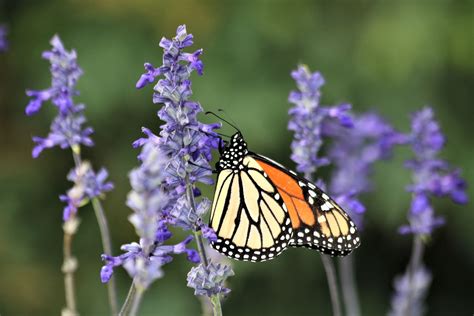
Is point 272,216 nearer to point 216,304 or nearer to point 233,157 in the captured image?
point 233,157

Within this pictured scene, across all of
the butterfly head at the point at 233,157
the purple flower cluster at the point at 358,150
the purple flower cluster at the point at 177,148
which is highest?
the purple flower cluster at the point at 358,150

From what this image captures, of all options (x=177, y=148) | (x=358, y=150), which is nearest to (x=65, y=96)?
(x=177, y=148)

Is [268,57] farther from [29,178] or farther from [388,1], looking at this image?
[29,178]

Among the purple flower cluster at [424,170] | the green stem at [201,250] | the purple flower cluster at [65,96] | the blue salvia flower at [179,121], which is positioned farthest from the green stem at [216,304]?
the purple flower cluster at [424,170]

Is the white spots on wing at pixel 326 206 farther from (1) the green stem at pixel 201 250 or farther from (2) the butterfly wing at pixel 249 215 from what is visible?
(1) the green stem at pixel 201 250

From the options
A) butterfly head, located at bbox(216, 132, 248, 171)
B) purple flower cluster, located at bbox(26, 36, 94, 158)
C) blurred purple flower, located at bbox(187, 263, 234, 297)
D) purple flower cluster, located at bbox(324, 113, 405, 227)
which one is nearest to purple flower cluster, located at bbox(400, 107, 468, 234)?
purple flower cluster, located at bbox(324, 113, 405, 227)

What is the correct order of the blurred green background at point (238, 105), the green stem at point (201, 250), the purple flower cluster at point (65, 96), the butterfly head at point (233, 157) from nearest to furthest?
the green stem at point (201, 250) → the purple flower cluster at point (65, 96) → the butterfly head at point (233, 157) → the blurred green background at point (238, 105)
